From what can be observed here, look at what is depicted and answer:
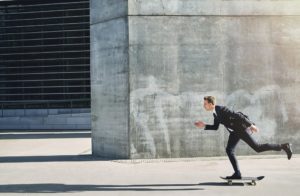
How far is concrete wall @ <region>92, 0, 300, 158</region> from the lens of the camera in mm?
13391

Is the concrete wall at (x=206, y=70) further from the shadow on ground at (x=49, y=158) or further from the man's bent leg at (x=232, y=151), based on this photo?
the man's bent leg at (x=232, y=151)

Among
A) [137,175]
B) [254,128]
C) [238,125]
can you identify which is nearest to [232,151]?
[238,125]

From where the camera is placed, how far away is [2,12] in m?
32.2

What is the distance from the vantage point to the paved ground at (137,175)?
9.27 metres

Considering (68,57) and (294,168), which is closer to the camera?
(294,168)

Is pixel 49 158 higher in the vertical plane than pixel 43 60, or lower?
lower

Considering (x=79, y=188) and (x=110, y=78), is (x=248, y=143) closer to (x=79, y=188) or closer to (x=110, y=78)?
(x=79, y=188)

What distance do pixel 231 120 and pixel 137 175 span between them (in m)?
2.50

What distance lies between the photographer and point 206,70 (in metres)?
13.6

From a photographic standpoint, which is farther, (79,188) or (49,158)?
(49,158)

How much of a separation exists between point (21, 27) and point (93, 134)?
19156 mm

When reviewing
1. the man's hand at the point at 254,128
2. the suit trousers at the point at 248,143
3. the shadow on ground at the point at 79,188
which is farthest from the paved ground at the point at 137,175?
the man's hand at the point at 254,128

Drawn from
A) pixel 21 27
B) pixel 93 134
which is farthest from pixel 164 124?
pixel 21 27

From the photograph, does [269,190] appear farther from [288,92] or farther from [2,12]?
[2,12]
